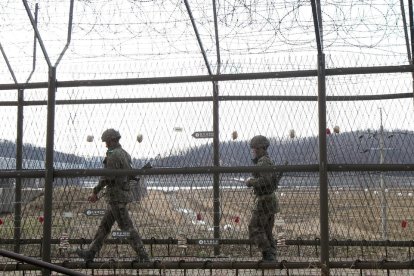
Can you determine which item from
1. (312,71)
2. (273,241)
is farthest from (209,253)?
(312,71)

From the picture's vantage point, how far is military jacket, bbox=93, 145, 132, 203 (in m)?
6.38

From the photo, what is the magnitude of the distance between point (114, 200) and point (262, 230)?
1702mm

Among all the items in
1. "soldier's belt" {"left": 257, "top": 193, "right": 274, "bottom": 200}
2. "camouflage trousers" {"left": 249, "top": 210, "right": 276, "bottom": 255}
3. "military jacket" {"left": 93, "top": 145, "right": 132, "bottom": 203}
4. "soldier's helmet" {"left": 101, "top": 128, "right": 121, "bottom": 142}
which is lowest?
"camouflage trousers" {"left": 249, "top": 210, "right": 276, "bottom": 255}

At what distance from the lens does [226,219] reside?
7262 mm

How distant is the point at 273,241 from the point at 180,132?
1.75 m

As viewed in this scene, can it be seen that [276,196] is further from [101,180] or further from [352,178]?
[101,180]

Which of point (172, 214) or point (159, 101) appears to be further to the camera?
point (159, 101)

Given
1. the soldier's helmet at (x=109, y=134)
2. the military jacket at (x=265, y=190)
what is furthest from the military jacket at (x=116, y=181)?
the military jacket at (x=265, y=190)

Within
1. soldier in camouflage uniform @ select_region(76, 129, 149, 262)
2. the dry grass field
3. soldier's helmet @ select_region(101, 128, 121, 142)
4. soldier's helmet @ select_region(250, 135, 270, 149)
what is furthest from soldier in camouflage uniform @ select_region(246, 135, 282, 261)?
soldier's helmet @ select_region(101, 128, 121, 142)

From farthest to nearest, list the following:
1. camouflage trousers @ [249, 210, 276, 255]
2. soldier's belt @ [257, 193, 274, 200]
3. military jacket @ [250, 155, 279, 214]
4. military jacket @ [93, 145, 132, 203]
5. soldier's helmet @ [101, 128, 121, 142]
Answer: soldier's helmet @ [101, 128, 121, 142], camouflage trousers @ [249, 210, 276, 255], soldier's belt @ [257, 193, 274, 200], military jacket @ [93, 145, 132, 203], military jacket @ [250, 155, 279, 214]

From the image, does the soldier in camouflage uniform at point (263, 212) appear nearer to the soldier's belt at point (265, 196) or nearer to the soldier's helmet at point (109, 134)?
the soldier's belt at point (265, 196)

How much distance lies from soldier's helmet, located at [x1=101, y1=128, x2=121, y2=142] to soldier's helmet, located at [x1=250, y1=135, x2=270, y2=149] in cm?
161

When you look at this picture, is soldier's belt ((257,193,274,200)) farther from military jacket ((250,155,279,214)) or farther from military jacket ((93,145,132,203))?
military jacket ((93,145,132,203))

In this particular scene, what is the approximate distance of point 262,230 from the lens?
6695mm
